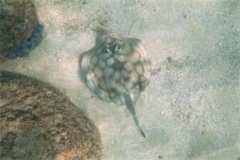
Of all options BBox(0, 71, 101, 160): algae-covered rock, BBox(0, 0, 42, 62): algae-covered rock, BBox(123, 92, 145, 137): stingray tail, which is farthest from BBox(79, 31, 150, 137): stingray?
BBox(0, 0, 42, 62): algae-covered rock

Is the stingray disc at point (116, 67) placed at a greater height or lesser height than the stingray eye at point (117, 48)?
lesser

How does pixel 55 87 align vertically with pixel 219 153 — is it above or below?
above

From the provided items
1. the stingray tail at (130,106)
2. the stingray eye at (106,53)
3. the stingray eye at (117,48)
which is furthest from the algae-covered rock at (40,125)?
the stingray eye at (117,48)

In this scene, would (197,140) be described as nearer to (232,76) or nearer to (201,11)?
(232,76)

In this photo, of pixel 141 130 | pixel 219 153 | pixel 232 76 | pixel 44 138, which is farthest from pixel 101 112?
pixel 232 76

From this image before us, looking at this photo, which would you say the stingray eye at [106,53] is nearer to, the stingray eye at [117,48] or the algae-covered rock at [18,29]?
the stingray eye at [117,48]

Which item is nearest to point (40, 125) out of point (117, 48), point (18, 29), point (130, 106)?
point (130, 106)

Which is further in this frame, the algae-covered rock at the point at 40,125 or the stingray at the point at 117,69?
the stingray at the point at 117,69
